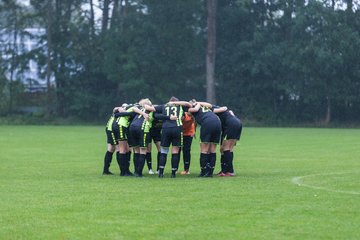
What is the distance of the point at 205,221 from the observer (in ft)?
41.6

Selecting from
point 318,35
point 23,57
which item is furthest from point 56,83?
point 318,35

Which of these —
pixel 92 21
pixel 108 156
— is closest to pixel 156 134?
pixel 108 156

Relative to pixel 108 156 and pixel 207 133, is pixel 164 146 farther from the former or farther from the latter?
pixel 108 156

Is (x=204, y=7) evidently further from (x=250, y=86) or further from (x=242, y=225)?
(x=242, y=225)

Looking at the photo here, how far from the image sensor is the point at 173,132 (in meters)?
20.0

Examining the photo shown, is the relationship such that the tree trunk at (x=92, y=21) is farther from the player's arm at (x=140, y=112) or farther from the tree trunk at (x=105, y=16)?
the player's arm at (x=140, y=112)

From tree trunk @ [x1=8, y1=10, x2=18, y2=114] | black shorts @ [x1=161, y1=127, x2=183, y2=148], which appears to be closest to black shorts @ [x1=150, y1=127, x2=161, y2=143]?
black shorts @ [x1=161, y1=127, x2=183, y2=148]

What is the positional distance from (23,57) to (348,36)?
2459cm

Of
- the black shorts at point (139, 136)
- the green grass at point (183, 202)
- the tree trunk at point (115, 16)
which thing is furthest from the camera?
the tree trunk at point (115, 16)

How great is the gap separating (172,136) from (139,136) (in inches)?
39.2

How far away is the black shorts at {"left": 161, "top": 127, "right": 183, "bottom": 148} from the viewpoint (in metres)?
20.0

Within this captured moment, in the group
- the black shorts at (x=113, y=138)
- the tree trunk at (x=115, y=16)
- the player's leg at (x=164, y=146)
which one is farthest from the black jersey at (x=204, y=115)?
the tree trunk at (x=115, y=16)

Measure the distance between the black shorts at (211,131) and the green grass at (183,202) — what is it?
883 mm

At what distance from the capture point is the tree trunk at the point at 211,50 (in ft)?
206
